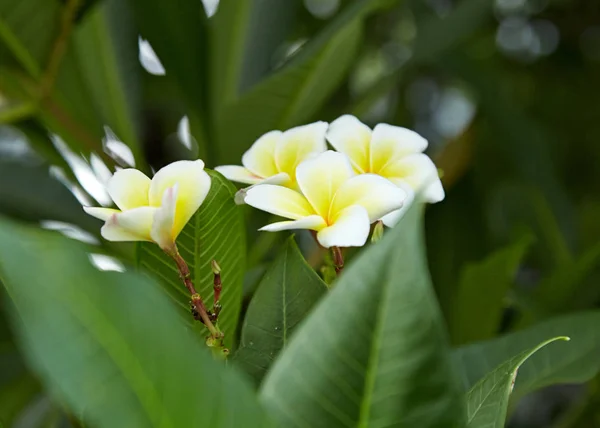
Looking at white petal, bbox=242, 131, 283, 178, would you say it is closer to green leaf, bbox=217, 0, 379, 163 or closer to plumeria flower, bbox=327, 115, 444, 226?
plumeria flower, bbox=327, 115, 444, 226

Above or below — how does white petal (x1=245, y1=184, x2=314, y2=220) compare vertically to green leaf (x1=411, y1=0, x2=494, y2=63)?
above

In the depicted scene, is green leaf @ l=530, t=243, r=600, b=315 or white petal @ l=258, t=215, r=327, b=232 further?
green leaf @ l=530, t=243, r=600, b=315

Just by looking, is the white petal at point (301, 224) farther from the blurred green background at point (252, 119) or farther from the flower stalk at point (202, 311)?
the blurred green background at point (252, 119)

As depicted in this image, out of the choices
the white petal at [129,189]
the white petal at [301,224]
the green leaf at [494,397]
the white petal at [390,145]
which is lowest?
the green leaf at [494,397]

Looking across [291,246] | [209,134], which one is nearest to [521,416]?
[209,134]

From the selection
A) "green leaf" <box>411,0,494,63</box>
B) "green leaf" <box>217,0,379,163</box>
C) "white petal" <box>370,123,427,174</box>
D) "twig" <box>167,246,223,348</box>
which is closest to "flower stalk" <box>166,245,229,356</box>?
"twig" <box>167,246,223,348</box>

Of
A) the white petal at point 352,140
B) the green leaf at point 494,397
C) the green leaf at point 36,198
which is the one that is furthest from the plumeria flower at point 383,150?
the green leaf at point 36,198

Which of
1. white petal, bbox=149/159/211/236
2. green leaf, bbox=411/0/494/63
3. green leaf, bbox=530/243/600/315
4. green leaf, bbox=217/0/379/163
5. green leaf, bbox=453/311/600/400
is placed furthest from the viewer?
green leaf, bbox=411/0/494/63
